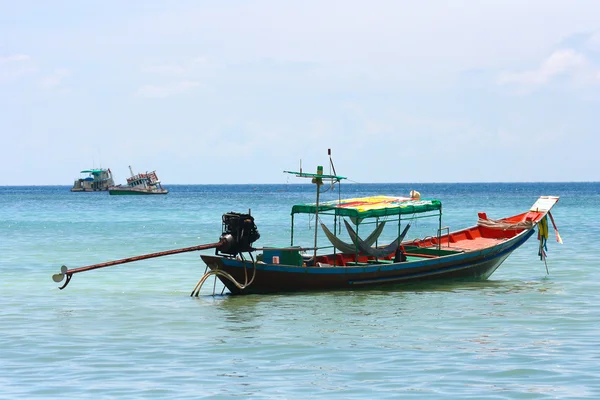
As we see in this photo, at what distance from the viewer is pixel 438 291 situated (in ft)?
78.8

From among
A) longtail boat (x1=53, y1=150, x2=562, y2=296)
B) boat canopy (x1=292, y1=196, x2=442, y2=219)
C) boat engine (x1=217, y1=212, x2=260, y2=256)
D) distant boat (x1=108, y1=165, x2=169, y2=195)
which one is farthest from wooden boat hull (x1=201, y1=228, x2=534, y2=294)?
distant boat (x1=108, y1=165, x2=169, y2=195)

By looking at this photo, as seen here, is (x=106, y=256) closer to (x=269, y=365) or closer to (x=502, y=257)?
(x=502, y=257)

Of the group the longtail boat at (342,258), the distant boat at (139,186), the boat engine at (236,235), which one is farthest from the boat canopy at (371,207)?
the distant boat at (139,186)

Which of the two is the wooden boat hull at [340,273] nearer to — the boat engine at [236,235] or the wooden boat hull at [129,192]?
the boat engine at [236,235]

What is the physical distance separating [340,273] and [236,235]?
10.4 ft

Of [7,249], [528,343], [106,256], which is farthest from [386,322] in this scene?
[7,249]

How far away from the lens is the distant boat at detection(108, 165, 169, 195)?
14000 cm

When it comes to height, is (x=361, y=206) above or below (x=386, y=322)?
above

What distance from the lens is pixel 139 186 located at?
14125cm

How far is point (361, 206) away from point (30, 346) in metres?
10.8

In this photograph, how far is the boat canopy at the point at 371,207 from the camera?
77.9 ft

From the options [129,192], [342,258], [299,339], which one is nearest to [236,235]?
[342,258]

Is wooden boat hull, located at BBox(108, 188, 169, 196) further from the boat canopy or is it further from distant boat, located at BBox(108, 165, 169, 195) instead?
the boat canopy

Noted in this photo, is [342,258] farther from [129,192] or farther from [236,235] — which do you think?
[129,192]
